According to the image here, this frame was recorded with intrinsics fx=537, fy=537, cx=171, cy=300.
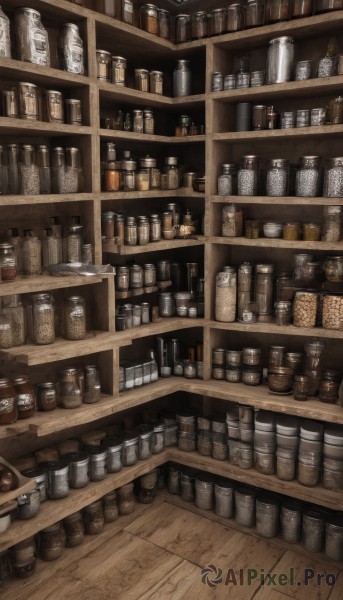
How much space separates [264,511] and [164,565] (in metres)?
0.53

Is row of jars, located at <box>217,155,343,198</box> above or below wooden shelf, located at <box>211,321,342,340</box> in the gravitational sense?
above

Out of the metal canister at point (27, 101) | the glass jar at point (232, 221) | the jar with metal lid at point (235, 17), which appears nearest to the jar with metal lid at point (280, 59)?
the jar with metal lid at point (235, 17)

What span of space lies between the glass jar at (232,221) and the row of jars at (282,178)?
0.08 meters

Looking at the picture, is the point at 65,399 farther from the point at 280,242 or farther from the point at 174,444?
the point at 280,242

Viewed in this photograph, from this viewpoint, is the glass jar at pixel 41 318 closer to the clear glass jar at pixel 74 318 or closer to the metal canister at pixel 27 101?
the clear glass jar at pixel 74 318

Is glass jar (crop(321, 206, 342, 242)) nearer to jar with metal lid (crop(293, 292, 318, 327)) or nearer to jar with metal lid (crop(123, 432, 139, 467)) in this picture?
jar with metal lid (crop(293, 292, 318, 327))

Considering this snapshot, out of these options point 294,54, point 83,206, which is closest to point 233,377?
point 83,206

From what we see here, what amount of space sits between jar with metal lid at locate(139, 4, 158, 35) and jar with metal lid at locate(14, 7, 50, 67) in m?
0.65

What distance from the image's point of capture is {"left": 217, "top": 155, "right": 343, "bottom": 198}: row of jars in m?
2.38

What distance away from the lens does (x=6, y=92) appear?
80.9 inches

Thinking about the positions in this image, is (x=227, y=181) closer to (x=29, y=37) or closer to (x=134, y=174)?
(x=134, y=174)

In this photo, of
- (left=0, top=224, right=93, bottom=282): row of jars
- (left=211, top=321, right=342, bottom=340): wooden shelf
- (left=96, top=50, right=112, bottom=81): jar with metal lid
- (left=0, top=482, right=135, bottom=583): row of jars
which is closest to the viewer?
(left=0, top=224, right=93, bottom=282): row of jars

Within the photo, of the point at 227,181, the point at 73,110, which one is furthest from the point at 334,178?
the point at 73,110
